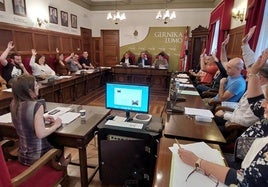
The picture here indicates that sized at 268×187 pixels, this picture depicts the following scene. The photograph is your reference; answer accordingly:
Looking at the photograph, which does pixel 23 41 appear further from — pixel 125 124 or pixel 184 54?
pixel 184 54

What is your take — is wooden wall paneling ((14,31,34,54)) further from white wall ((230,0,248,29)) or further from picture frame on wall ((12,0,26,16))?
white wall ((230,0,248,29))

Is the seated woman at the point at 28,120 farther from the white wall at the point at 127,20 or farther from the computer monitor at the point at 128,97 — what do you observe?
the white wall at the point at 127,20

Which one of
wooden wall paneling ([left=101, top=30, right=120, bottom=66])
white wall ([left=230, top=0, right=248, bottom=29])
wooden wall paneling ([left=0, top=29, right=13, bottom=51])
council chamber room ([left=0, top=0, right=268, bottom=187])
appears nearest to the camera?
council chamber room ([left=0, top=0, right=268, bottom=187])

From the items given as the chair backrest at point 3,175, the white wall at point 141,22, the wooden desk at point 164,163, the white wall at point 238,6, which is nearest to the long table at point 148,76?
Result: the white wall at point 141,22

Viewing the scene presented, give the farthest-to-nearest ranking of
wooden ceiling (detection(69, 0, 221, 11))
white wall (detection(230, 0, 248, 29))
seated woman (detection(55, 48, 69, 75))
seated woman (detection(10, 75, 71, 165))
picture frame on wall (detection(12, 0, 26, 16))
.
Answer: wooden ceiling (detection(69, 0, 221, 11))
seated woman (detection(55, 48, 69, 75))
picture frame on wall (detection(12, 0, 26, 16))
white wall (detection(230, 0, 248, 29))
seated woman (detection(10, 75, 71, 165))

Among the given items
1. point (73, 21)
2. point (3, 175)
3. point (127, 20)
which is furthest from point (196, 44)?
point (3, 175)

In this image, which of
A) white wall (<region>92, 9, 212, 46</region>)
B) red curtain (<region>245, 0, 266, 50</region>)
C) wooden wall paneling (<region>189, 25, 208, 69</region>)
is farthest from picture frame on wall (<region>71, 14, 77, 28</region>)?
red curtain (<region>245, 0, 266, 50</region>)

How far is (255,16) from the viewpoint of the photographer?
284cm

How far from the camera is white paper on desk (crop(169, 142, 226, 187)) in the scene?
89 cm

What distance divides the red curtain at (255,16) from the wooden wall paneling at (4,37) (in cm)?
504

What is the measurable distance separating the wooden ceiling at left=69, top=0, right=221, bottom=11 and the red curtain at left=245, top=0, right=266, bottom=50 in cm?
418

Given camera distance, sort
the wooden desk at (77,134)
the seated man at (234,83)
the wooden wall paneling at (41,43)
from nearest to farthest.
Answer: the wooden desk at (77,134), the seated man at (234,83), the wooden wall paneling at (41,43)

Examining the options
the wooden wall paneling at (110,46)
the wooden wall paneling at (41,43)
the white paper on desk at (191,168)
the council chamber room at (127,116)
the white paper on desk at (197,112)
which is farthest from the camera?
the wooden wall paneling at (110,46)

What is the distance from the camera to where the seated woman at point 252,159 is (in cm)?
74
